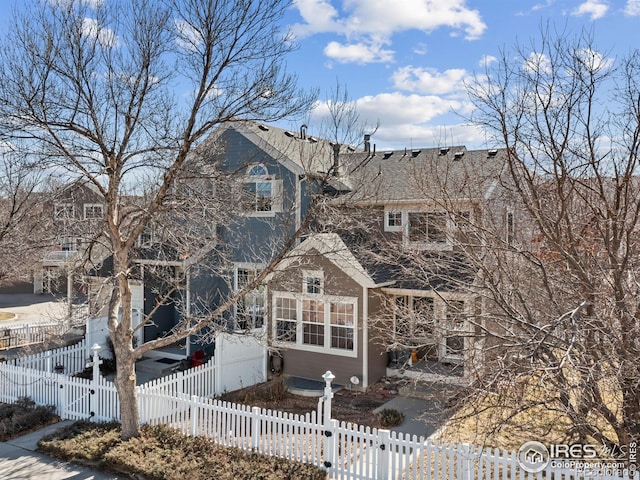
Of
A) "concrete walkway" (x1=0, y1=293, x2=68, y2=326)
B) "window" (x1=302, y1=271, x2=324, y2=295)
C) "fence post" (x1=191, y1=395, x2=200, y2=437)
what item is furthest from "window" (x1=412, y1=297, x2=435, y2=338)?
"concrete walkway" (x1=0, y1=293, x2=68, y2=326)

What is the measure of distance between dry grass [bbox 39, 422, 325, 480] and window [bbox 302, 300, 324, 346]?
538 centimetres

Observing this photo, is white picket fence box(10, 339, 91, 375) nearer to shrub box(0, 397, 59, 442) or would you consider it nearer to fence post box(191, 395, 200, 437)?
shrub box(0, 397, 59, 442)

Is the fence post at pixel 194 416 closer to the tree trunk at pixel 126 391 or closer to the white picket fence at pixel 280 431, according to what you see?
the white picket fence at pixel 280 431

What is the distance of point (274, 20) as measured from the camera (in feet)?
31.7

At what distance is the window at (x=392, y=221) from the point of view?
15913 mm

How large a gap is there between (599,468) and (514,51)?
6643 mm

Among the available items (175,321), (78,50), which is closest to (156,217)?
(78,50)

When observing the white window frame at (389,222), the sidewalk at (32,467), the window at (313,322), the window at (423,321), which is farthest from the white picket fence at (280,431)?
the white window frame at (389,222)

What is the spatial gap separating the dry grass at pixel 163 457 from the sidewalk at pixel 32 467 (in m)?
0.17

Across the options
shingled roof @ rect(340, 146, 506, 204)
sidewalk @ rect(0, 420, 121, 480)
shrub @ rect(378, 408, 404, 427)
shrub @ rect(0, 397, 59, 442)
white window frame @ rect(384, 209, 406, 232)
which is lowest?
sidewalk @ rect(0, 420, 121, 480)

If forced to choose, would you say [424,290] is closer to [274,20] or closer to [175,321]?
[274,20]

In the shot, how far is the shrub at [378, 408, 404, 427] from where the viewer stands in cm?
1120

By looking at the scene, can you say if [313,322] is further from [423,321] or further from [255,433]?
[423,321]

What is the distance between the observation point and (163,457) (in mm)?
9406
